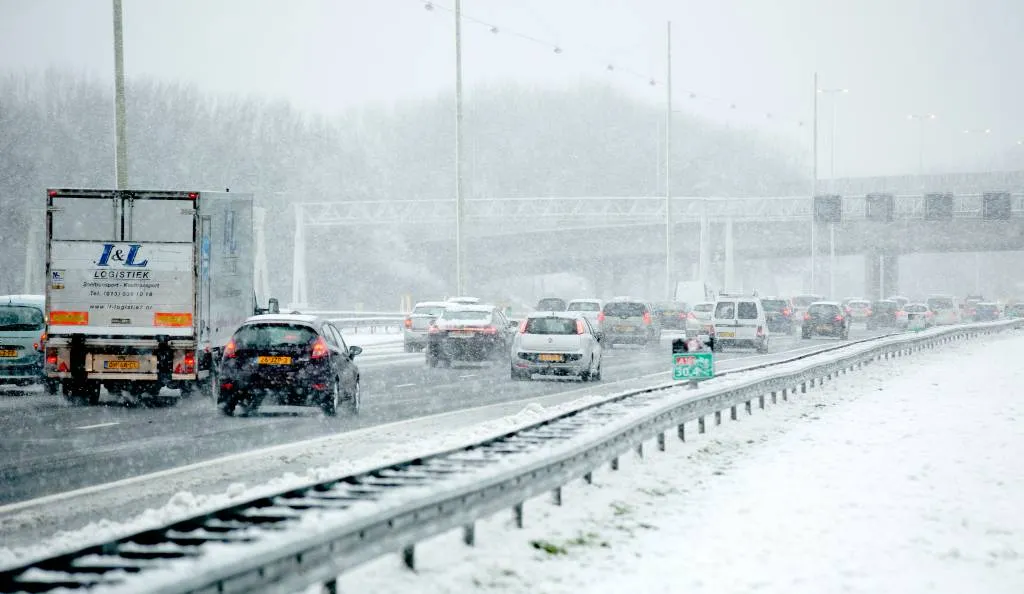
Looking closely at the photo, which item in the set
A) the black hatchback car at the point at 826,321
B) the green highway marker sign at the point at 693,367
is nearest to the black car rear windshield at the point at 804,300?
the black hatchback car at the point at 826,321

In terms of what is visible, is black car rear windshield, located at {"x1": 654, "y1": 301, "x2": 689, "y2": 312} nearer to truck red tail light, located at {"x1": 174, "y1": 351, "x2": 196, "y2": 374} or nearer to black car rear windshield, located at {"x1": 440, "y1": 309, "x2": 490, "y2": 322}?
black car rear windshield, located at {"x1": 440, "y1": 309, "x2": 490, "y2": 322}

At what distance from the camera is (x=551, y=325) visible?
28.0 meters

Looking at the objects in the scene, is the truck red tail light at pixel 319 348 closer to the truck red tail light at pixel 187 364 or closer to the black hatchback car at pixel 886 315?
the truck red tail light at pixel 187 364

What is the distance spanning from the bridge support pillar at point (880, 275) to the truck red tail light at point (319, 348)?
3342 inches

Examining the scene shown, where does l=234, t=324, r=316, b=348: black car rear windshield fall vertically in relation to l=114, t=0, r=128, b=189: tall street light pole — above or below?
below

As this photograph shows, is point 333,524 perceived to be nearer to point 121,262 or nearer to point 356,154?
point 121,262

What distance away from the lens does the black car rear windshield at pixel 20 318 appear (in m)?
23.7

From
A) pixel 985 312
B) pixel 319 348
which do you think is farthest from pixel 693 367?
pixel 985 312

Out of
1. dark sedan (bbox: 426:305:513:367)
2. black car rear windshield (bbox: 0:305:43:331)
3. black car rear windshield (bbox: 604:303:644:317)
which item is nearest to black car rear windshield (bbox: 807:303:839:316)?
black car rear windshield (bbox: 604:303:644:317)

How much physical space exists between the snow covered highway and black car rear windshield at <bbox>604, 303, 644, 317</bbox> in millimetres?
17529

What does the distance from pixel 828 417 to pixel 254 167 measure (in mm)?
89173

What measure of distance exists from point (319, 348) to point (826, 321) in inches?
1403

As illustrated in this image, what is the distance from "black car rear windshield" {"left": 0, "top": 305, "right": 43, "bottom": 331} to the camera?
23656mm

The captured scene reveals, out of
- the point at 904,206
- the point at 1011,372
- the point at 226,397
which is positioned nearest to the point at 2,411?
the point at 226,397
